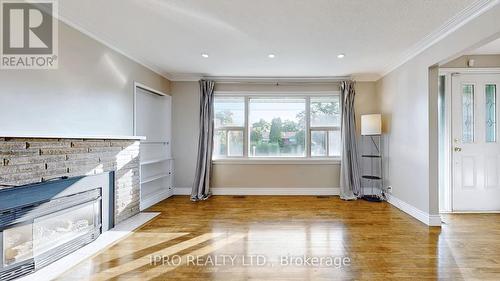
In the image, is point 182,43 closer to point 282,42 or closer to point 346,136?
point 282,42

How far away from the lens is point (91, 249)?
8.25 ft

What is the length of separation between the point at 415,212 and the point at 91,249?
14.1 feet

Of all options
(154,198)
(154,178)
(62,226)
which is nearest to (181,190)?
(154,198)

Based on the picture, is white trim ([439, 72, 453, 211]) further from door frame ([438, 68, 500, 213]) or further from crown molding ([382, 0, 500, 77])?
crown molding ([382, 0, 500, 77])

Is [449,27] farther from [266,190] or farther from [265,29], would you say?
[266,190]

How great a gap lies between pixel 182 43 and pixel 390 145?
3.97m

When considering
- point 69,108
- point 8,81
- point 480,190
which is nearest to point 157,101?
point 69,108

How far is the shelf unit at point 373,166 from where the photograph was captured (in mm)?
4789

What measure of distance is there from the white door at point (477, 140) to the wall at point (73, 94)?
203 inches

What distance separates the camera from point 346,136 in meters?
4.86

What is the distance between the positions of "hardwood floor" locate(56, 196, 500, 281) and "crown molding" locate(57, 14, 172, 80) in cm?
247

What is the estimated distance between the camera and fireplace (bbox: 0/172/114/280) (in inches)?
76.7

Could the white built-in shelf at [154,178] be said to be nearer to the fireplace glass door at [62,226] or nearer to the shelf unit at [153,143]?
the shelf unit at [153,143]

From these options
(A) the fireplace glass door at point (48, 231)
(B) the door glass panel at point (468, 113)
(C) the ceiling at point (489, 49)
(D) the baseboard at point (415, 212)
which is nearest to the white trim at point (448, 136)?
(B) the door glass panel at point (468, 113)
